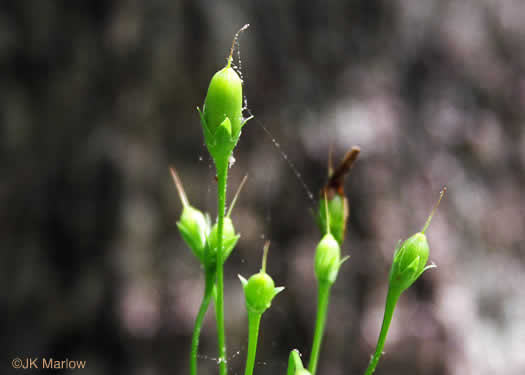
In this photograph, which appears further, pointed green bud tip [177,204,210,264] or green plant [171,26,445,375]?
pointed green bud tip [177,204,210,264]

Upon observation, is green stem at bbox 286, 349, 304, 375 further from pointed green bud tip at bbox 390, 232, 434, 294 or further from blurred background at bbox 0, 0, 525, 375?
blurred background at bbox 0, 0, 525, 375

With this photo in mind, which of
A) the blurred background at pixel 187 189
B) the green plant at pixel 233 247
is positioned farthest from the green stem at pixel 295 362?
the blurred background at pixel 187 189

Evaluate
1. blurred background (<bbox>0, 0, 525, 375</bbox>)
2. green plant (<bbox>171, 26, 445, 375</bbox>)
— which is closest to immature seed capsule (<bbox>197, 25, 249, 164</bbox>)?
green plant (<bbox>171, 26, 445, 375</bbox>)

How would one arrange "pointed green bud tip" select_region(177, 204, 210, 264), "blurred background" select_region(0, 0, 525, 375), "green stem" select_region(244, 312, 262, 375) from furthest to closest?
1. "blurred background" select_region(0, 0, 525, 375)
2. "pointed green bud tip" select_region(177, 204, 210, 264)
3. "green stem" select_region(244, 312, 262, 375)

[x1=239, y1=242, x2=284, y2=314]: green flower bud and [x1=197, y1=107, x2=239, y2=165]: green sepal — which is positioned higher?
[x1=197, y1=107, x2=239, y2=165]: green sepal

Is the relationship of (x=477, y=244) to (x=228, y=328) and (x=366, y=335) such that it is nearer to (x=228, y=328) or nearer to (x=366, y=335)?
(x=366, y=335)

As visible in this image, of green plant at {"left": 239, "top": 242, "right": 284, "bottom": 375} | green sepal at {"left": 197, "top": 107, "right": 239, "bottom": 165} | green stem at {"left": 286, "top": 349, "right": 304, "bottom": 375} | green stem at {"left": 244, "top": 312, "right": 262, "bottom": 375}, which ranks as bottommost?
green stem at {"left": 286, "top": 349, "right": 304, "bottom": 375}

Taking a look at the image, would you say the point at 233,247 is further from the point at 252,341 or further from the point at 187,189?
the point at 187,189

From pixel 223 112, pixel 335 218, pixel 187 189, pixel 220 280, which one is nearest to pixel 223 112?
pixel 223 112
